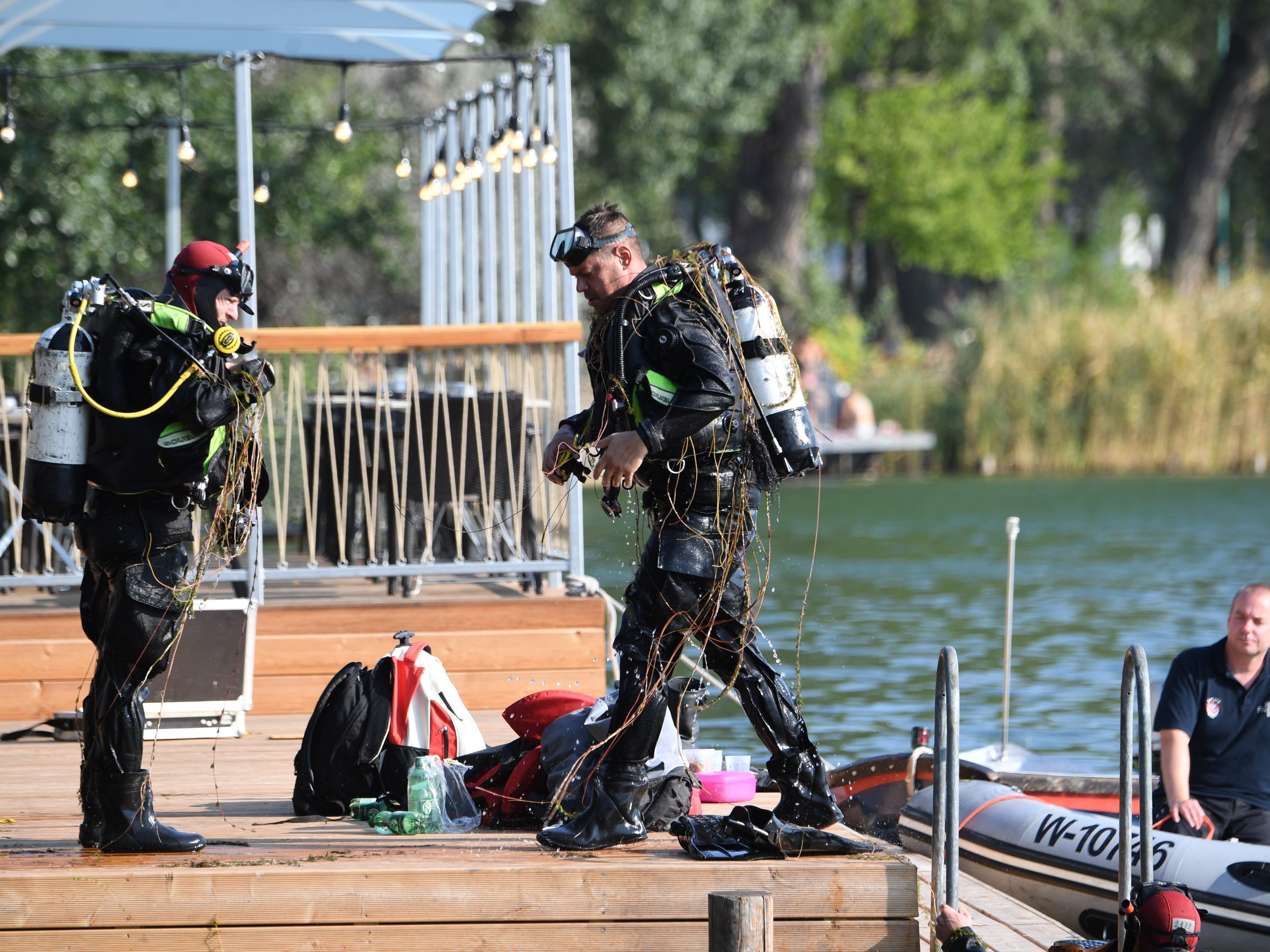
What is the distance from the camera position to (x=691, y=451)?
15.3ft

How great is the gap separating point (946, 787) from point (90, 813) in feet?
8.04

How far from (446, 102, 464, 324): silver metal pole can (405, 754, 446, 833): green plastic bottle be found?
225 inches

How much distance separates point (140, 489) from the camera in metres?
4.74

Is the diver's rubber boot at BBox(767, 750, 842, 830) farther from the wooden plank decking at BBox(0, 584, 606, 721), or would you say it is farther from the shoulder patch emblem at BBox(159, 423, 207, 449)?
the wooden plank decking at BBox(0, 584, 606, 721)

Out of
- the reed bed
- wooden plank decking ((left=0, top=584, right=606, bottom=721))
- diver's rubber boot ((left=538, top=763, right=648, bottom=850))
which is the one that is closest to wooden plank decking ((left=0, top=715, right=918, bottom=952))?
diver's rubber boot ((left=538, top=763, right=648, bottom=850))

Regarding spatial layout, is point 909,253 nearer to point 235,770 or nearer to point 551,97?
point 551,97

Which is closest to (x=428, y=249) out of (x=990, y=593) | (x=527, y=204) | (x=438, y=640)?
(x=527, y=204)

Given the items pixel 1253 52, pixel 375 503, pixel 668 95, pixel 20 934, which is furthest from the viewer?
pixel 1253 52

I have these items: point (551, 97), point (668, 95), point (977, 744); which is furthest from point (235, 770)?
point (668, 95)

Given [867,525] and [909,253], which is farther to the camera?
[909,253]

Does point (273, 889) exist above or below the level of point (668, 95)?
below

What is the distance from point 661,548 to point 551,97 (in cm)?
481

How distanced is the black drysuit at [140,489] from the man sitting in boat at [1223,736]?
395 cm

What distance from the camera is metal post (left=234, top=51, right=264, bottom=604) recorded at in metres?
7.63
